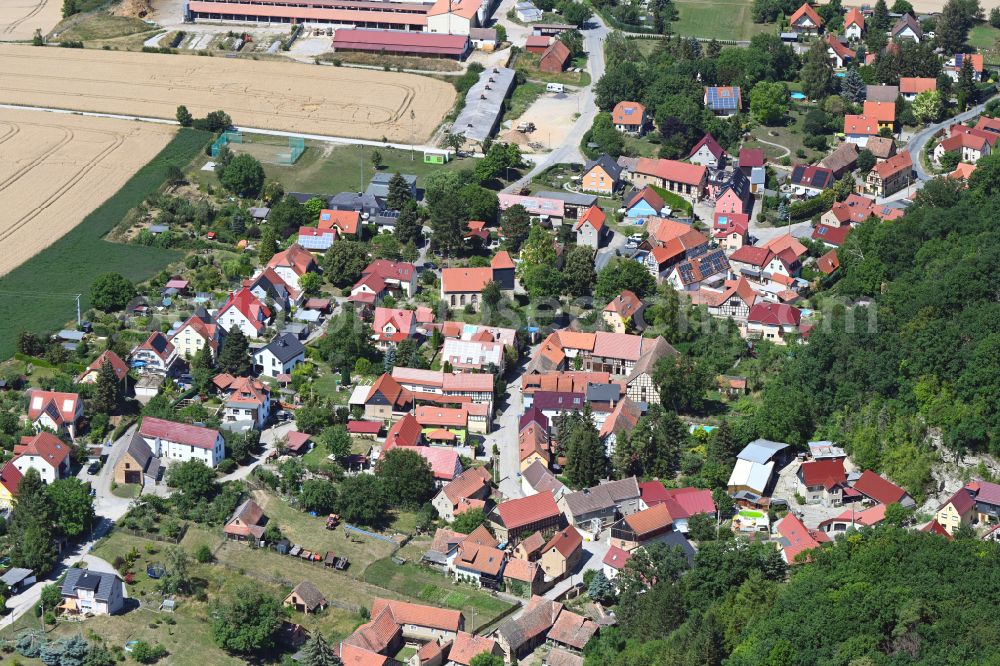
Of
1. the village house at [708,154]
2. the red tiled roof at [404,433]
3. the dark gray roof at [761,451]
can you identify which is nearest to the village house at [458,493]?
the red tiled roof at [404,433]

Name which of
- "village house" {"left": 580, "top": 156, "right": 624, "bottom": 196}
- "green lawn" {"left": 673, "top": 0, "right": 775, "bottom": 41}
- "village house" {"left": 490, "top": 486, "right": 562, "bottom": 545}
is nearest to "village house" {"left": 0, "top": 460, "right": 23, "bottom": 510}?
"village house" {"left": 490, "top": 486, "right": 562, "bottom": 545}

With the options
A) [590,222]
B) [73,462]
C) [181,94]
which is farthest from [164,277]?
[181,94]

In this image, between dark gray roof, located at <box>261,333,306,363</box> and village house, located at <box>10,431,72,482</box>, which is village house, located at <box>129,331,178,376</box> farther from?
village house, located at <box>10,431,72,482</box>

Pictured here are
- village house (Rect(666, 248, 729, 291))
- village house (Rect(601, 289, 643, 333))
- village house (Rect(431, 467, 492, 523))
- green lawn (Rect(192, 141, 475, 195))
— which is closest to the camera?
village house (Rect(431, 467, 492, 523))

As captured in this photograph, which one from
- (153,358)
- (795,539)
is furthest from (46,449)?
(795,539)

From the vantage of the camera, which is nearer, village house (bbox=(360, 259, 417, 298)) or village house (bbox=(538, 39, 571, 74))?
village house (bbox=(360, 259, 417, 298))
